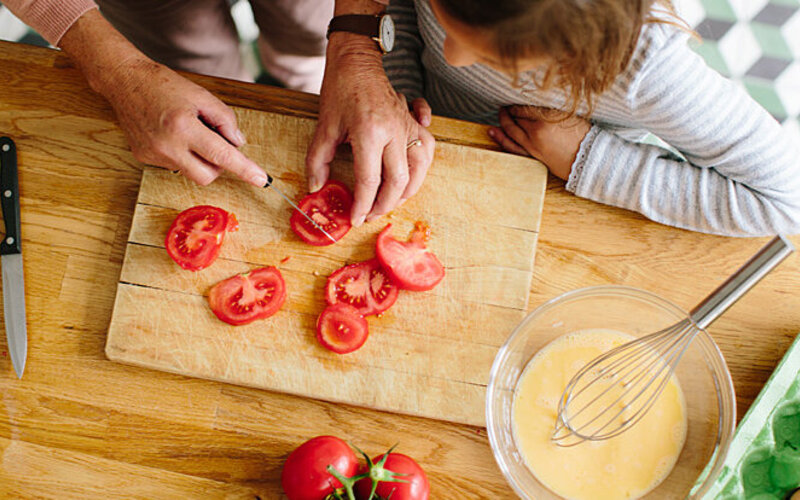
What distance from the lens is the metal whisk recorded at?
39.1 inches

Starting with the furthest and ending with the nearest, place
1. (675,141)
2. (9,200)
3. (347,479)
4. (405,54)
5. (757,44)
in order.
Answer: (757,44)
(405,54)
(9,200)
(675,141)
(347,479)

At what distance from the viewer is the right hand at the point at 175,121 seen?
1054 mm

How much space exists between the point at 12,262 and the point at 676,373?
48.3 inches

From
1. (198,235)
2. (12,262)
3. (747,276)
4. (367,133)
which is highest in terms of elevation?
(747,276)

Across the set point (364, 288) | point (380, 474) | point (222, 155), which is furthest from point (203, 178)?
point (380, 474)

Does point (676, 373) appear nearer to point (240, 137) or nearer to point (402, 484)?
point (402, 484)

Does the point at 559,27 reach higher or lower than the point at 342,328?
higher

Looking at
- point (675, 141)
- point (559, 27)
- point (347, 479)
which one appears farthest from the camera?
point (675, 141)

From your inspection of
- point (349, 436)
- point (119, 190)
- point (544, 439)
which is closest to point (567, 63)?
point (544, 439)

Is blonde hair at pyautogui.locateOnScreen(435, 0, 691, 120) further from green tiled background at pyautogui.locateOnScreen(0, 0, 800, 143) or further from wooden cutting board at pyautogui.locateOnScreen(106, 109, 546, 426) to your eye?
green tiled background at pyautogui.locateOnScreen(0, 0, 800, 143)

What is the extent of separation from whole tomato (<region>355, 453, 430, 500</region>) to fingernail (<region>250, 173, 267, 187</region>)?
0.53 m

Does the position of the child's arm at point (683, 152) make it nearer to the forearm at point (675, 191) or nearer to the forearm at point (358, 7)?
the forearm at point (675, 191)

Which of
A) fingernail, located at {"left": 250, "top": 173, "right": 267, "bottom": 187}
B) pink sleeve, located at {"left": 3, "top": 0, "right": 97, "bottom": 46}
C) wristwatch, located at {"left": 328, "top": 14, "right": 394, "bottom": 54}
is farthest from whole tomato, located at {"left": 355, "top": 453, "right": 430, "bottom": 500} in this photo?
pink sleeve, located at {"left": 3, "top": 0, "right": 97, "bottom": 46}

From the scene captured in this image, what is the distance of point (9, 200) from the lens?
1.13 m
